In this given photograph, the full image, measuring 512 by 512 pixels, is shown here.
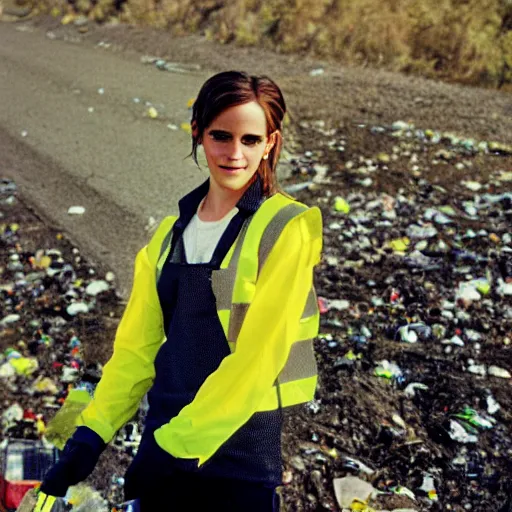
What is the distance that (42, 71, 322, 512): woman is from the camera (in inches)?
65.3

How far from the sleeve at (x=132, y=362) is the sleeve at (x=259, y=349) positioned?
1.09 feet

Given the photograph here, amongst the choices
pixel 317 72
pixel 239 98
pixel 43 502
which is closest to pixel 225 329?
pixel 239 98

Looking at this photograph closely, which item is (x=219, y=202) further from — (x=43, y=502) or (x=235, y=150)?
(x=43, y=502)

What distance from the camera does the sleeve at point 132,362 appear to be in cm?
198

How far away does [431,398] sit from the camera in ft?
11.1

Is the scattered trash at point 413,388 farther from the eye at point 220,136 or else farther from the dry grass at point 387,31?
the dry grass at point 387,31

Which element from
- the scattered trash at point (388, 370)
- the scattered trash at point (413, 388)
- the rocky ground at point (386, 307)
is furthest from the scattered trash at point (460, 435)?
the scattered trash at point (388, 370)

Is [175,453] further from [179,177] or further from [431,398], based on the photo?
[179,177]

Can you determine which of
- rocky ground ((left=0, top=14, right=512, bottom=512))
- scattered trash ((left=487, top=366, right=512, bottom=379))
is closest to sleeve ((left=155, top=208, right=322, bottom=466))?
rocky ground ((left=0, top=14, right=512, bottom=512))

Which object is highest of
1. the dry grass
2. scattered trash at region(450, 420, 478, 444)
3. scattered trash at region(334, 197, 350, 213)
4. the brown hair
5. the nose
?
the brown hair

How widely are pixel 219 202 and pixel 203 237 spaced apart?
0.34ft

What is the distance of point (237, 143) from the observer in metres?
1.76

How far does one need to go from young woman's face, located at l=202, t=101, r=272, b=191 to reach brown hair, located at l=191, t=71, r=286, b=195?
0.01 meters

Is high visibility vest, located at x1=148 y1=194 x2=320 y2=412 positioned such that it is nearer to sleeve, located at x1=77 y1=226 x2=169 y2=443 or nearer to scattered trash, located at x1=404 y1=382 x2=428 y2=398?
sleeve, located at x1=77 y1=226 x2=169 y2=443
